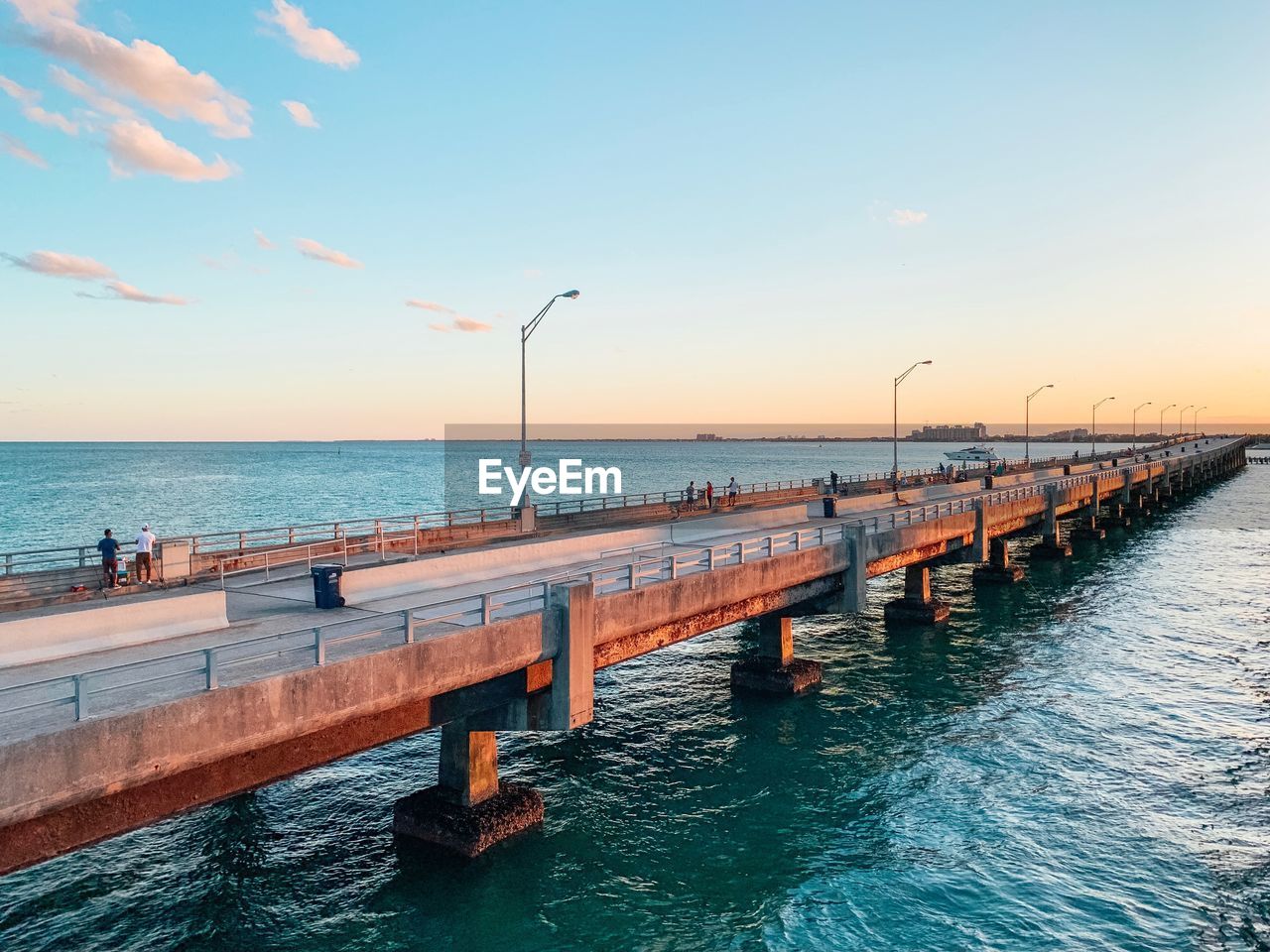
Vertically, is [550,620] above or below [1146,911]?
above

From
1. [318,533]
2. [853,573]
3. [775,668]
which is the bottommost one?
[775,668]

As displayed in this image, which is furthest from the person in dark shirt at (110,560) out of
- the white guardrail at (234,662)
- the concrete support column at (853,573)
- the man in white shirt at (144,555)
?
the concrete support column at (853,573)

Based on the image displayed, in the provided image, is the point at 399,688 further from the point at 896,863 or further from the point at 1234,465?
the point at 1234,465

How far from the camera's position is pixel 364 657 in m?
13.1

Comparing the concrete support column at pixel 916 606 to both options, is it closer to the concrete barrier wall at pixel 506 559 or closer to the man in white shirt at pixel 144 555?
the concrete barrier wall at pixel 506 559

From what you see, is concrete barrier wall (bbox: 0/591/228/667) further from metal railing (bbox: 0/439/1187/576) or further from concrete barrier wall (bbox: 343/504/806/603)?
metal railing (bbox: 0/439/1187/576)

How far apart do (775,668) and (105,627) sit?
20211 millimetres

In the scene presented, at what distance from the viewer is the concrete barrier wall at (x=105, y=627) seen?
13680 millimetres

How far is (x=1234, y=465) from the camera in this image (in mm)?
182250

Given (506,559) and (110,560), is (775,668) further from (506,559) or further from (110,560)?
(110,560)

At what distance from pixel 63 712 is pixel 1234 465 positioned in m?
222

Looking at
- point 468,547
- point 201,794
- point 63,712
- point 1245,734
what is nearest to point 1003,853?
point 1245,734

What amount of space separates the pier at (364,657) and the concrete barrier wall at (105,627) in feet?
0.10

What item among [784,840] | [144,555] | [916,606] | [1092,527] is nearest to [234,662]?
[144,555]
